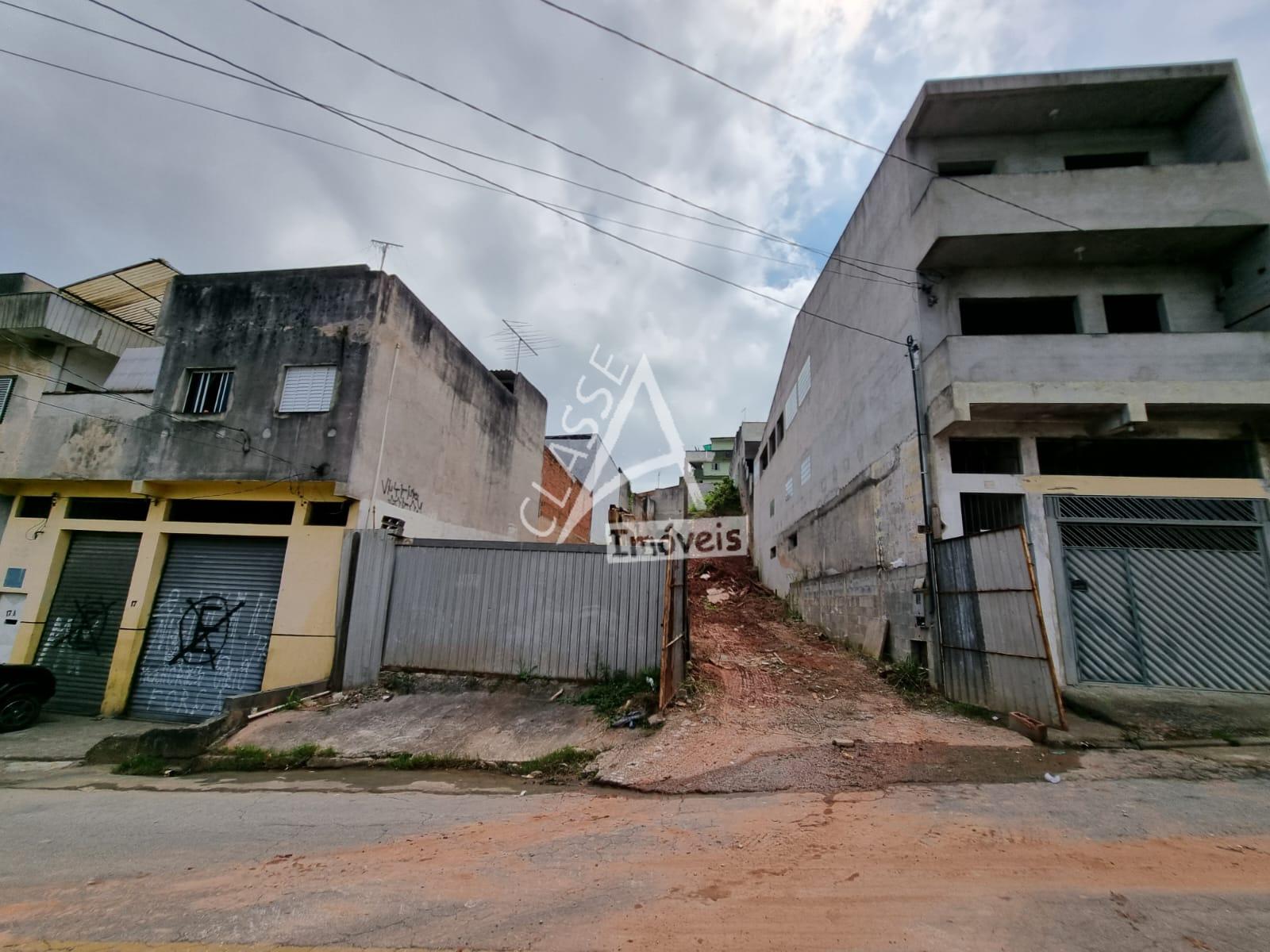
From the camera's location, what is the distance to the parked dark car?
846 cm

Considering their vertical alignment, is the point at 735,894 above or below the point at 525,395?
below

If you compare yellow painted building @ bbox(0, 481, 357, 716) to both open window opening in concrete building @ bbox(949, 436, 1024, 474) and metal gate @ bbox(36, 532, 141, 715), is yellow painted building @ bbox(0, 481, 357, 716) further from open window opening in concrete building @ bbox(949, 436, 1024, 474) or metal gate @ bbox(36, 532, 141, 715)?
open window opening in concrete building @ bbox(949, 436, 1024, 474)

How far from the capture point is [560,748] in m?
6.20

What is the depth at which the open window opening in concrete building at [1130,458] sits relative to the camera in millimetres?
8602

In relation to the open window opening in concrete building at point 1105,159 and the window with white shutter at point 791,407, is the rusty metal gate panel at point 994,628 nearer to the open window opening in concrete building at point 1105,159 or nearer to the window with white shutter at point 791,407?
the open window opening in concrete building at point 1105,159

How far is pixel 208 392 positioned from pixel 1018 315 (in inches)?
603

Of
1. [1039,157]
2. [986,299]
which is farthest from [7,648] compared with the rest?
[1039,157]

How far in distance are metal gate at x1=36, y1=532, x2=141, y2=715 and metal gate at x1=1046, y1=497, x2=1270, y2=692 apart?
16.0 meters

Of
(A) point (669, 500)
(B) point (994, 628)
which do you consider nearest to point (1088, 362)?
(B) point (994, 628)

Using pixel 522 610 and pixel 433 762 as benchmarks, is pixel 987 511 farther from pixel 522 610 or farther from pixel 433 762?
pixel 433 762

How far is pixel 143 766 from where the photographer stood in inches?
252

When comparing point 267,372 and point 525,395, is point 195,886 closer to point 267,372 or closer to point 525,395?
point 267,372

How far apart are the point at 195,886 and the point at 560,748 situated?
349 centimetres

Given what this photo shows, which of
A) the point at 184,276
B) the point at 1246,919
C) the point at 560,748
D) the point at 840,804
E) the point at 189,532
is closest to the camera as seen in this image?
the point at 1246,919
